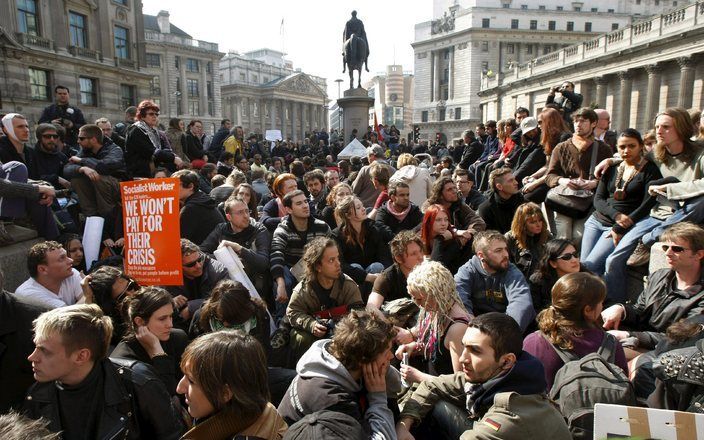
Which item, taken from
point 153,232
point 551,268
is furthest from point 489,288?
point 153,232

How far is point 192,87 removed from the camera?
237 feet

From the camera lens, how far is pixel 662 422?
190 cm

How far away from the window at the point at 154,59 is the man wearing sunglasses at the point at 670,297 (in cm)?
7436

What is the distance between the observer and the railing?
29.6 metres

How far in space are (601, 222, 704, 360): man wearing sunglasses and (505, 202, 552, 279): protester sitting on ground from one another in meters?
1.04

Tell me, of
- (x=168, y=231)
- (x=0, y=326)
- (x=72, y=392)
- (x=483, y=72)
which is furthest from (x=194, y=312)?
(x=483, y=72)

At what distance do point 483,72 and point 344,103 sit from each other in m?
60.6

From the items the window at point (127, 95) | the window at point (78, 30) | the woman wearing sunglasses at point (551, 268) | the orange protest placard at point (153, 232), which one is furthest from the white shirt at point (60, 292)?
the window at point (127, 95)

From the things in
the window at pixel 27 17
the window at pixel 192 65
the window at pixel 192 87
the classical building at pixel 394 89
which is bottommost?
the window at pixel 27 17

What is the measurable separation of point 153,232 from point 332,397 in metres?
2.82

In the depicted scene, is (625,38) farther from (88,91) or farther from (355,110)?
(88,91)

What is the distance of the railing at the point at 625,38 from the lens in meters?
29.6

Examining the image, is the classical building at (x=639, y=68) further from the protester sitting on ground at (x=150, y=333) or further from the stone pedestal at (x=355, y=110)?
the protester sitting on ground at (x=150, y=333)

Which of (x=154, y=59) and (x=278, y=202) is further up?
(x=154, y=59)
